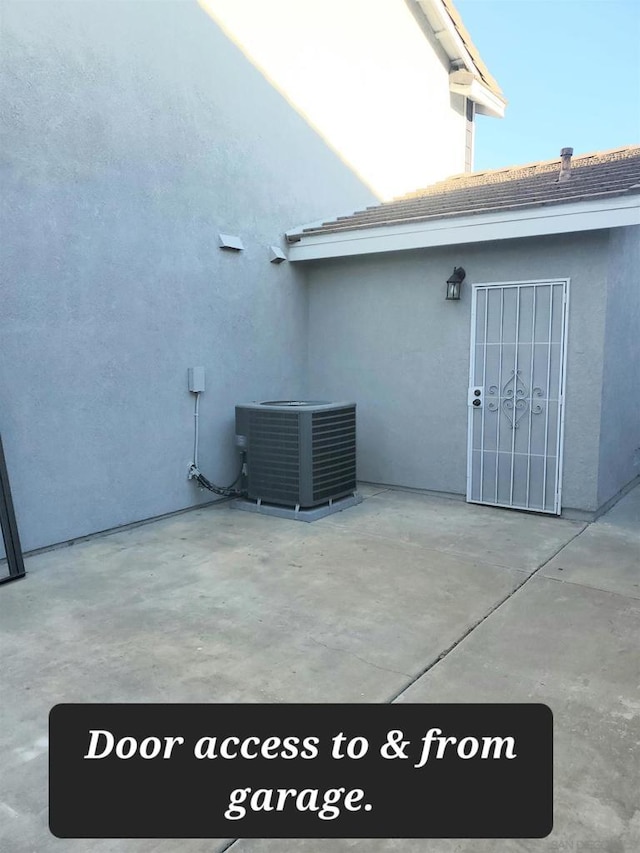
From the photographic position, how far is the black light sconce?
230 inches

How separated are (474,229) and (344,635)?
12.7 ft

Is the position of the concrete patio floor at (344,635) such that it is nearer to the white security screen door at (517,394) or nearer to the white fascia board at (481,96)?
the white security screen door at (517,394)

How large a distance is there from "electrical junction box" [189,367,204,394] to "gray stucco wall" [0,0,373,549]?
0.08 metres

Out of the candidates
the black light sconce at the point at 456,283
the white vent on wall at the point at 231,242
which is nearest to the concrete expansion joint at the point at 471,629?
the black light sconce at the point at 456,283

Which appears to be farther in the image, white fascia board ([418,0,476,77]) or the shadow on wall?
white fascia board ([418,0,476,77])

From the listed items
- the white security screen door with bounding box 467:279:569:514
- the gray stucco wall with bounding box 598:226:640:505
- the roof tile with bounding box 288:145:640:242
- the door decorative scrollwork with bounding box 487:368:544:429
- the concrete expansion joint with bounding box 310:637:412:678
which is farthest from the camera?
the door decorative scrollwork with bounding box 487:368:544:429

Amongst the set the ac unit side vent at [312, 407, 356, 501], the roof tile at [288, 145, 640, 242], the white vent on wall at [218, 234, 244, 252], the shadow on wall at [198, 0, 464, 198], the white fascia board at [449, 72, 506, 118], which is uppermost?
the white fascia board at [449, 72, 506, 118]

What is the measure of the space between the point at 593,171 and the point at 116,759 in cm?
624

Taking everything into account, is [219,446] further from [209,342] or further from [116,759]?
[116,759]

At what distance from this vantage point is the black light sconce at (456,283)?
230 inches

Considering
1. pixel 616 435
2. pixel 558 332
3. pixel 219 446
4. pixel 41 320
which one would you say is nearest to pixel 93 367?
pixel 41 320

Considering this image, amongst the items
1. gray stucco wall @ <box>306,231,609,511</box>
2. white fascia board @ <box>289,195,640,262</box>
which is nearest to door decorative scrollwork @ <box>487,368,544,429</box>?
gray stucco wall @ <box>306,231,609,511</box>

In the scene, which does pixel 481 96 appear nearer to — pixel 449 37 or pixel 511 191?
pixel 449 37

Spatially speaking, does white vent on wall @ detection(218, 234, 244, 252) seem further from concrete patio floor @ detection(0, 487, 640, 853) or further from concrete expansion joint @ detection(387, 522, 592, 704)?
concrete expansion joint @ detection(387, 522, 592, 704)
